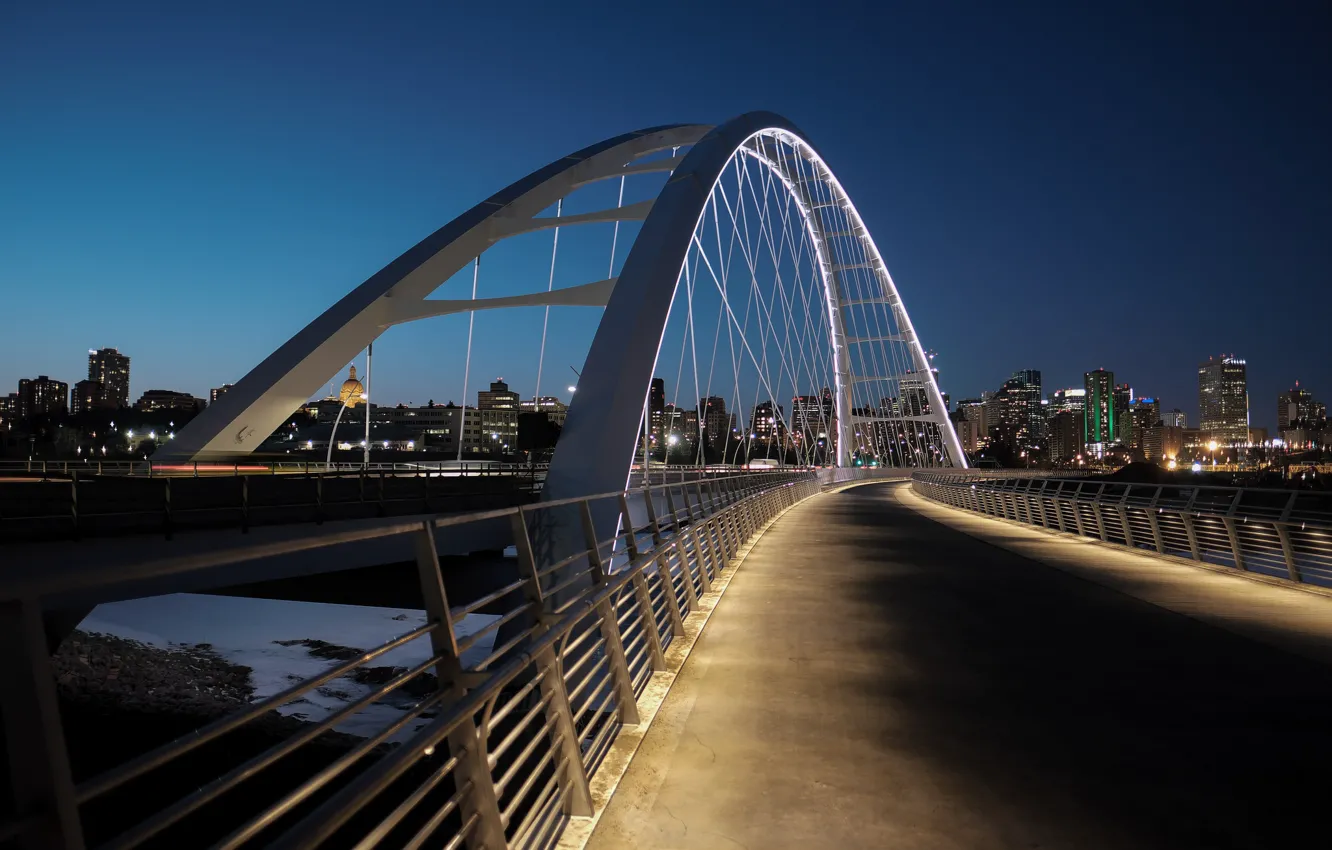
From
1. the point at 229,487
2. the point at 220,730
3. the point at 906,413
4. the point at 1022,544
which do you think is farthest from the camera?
the point at 906,413

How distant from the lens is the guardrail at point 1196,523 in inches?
496

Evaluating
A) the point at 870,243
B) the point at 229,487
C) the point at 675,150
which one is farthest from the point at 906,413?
the point at 229,487

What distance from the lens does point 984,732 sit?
5.43 meters

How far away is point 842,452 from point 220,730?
73.7 meters

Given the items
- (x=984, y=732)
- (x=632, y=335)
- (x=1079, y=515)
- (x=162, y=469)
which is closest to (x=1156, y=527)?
(x=1079, y=515)

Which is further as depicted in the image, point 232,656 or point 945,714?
point 232,656

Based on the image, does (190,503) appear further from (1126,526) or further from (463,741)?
(1126,526)

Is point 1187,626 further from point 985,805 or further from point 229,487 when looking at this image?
point 229,487

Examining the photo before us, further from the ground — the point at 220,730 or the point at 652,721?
the point at 220,730

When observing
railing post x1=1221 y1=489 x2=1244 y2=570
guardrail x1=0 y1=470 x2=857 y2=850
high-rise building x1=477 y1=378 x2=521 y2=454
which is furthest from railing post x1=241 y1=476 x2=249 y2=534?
high-rise building x1=477 y1=378 x2=521 y2=454

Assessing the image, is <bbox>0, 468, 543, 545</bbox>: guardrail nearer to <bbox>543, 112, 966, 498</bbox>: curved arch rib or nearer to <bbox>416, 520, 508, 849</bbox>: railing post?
<bbox>543, 112, 966, 498</bbox>: curved arch rib

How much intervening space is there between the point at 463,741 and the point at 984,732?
362cm

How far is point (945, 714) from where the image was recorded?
5828mm

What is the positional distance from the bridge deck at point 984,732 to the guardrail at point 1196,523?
2.65 metres
